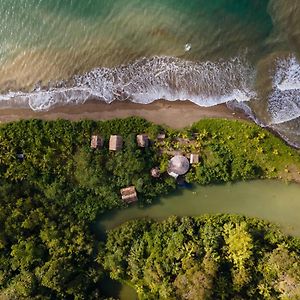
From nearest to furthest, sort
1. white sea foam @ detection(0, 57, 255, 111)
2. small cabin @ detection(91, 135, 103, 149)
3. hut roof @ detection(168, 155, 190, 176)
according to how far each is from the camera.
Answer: hut roof @ detection(168, 155, 190, 176), small cabin @ detection(91, 135, 103, 149), white sea foam @ detection(0, 57, 255, 111)

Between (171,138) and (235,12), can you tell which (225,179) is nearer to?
(171,138)

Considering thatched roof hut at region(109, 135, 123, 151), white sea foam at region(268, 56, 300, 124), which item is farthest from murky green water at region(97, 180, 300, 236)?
white sea foam at region(268, 56, 300, 124)

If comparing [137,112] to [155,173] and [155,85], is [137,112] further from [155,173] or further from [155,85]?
[155,173]

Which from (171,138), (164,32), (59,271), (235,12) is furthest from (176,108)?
(59,271)

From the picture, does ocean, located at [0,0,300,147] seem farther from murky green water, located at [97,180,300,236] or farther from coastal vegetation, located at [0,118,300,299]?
murky green water, located at [97,180,300,236]

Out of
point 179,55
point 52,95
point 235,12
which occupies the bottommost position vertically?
point 52,95

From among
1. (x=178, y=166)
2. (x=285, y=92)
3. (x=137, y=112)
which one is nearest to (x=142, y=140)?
(x=137, y=112)

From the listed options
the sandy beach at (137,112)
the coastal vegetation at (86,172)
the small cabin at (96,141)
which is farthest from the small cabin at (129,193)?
the sandy beach at (137,112)

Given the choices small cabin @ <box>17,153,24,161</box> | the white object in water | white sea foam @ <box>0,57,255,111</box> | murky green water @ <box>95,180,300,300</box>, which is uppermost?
the white object in water

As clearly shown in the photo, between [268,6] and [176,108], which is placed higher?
[268,6]
